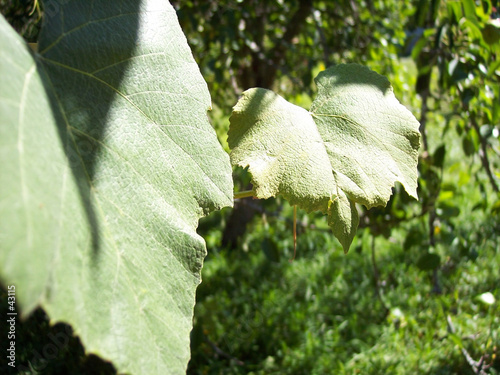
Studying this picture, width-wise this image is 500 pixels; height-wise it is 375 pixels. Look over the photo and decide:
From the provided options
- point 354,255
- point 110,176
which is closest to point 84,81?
point 110,176

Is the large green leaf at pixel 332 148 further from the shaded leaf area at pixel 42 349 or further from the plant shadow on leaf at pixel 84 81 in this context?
the shaded leaf area at pixel 42 349

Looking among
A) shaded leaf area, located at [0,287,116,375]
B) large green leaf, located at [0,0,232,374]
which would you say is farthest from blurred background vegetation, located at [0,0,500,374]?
large green leaf, located at [0,0,232,374]

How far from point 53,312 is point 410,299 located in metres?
3.02

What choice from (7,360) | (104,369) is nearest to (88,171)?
(7,360)

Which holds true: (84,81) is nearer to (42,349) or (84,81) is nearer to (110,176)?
(110,176)

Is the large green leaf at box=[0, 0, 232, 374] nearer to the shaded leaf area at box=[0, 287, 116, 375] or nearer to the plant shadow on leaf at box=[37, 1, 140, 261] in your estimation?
the plant shadow on leaf at box=[37, 1, 140, 261]

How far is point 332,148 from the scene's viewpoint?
0.74 meters

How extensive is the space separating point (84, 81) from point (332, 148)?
38cm

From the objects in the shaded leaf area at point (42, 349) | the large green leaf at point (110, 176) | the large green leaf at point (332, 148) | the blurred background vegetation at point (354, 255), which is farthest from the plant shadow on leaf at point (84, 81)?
the shaded leaf area at point (42, 349)

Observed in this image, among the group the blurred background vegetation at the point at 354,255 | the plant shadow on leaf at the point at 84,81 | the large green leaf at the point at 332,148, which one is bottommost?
the blurred background vegetation at the point at 354,255

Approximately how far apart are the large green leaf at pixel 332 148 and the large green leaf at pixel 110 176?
0.08 meters

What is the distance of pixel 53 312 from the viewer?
0.39m

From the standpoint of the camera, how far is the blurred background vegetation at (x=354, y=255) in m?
2.00

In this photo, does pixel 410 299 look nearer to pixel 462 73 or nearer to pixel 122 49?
pixel 462 73
